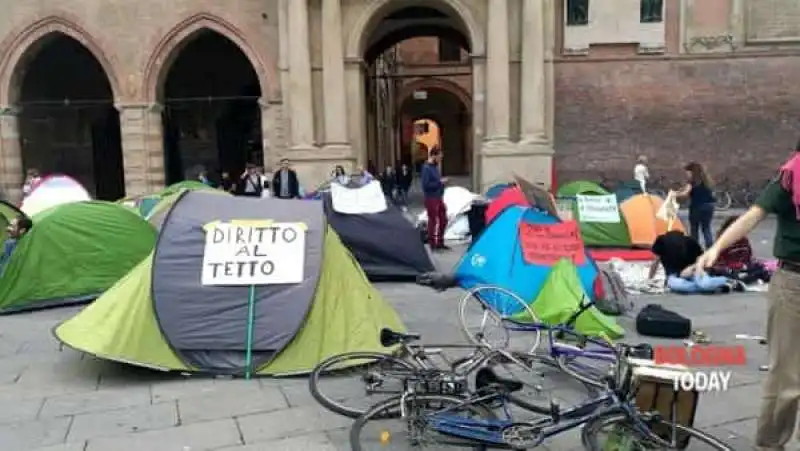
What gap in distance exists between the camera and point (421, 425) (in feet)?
13.5

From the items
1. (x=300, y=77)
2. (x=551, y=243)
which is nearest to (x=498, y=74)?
(x=300, y=77)

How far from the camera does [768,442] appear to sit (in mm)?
3900

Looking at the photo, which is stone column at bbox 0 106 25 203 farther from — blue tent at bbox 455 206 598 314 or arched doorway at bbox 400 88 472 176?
arched doorway at bbox 400 88 472 176

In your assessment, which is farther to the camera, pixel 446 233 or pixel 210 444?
pixel 446 233

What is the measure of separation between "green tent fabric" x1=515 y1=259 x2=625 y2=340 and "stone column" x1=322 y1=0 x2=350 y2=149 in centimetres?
1239

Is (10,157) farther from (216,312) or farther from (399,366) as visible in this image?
(399,366)

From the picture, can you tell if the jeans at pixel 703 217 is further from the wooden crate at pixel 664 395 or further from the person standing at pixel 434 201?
the wooden crate at pixel 664 395

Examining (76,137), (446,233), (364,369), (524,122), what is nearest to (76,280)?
(364,369)

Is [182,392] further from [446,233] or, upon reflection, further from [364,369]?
[446,233]

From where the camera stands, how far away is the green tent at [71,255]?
9.12m

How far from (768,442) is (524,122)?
15889 mm

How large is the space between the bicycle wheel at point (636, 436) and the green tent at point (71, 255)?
23.9 feet

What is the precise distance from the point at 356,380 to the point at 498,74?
48.0 ft

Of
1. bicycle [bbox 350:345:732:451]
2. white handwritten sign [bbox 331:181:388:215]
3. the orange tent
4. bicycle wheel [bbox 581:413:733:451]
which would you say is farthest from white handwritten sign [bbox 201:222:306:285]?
the orange tent
